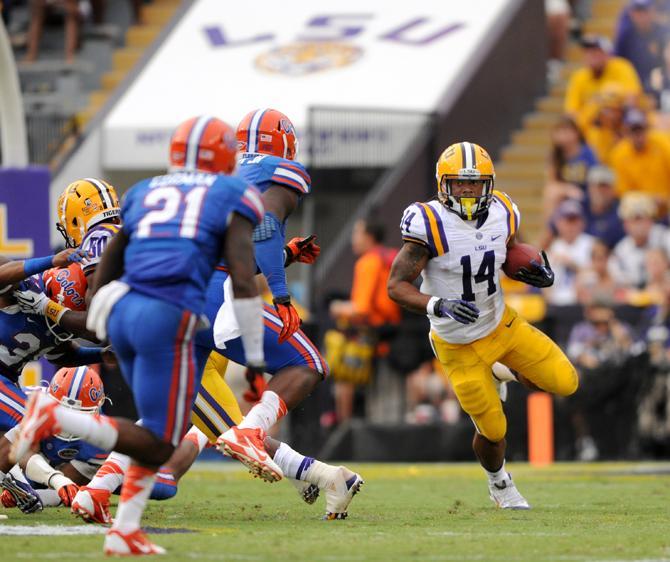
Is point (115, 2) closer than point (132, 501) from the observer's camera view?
No

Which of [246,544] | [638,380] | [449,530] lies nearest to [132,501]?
[246,544]

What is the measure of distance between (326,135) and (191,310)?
10.1 metres

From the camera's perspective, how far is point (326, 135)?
16.0 metres

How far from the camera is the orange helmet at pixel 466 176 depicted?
8211mm

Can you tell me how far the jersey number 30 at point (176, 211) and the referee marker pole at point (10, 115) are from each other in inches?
246

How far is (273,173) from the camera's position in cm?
782

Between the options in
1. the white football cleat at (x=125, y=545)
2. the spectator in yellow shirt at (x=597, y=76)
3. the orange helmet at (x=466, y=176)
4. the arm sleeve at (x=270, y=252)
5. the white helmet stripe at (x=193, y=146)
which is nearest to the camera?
the white football cleat at (x=125, y=545)

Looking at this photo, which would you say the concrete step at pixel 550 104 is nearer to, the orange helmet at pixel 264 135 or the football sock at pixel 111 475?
the orange helmet at pixel 264 135

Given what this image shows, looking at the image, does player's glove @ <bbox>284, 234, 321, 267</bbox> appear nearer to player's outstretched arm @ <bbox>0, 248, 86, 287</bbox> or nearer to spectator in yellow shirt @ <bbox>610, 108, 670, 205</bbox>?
player's outstretched arm @ <bbox>0, 248, 86, 287</bbox>

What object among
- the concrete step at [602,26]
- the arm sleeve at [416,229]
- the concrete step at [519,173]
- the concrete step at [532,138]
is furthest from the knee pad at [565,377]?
the concrete step at [602,26]

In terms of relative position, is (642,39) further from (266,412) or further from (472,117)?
(266,412)

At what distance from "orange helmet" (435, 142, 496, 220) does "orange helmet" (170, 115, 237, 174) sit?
2.16 meters

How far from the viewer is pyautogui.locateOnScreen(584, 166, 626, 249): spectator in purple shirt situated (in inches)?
611

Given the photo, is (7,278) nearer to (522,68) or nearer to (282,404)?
(282,404)
